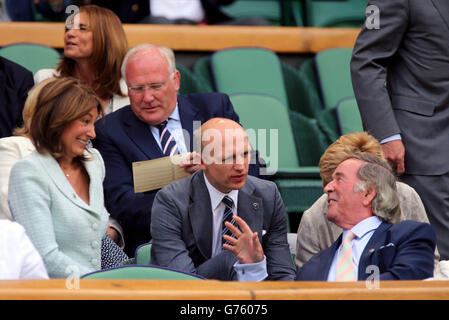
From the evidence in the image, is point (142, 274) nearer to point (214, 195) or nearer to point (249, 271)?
point (249, 271)

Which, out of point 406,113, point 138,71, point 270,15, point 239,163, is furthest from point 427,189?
point 270,15

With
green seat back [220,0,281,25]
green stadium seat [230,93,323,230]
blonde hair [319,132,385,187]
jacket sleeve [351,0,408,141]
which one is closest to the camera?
blonde hair [319,132,385,187]

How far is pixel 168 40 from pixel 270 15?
1273 mm

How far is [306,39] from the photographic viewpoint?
4.44 meters

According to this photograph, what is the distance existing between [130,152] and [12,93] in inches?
23.6

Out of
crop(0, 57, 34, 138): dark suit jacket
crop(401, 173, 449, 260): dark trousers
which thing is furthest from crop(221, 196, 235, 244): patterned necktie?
crop(0, 57, 34, 138): dark suit jacket

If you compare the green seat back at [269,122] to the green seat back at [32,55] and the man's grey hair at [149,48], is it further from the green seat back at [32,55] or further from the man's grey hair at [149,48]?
the green seat back at [32,55]

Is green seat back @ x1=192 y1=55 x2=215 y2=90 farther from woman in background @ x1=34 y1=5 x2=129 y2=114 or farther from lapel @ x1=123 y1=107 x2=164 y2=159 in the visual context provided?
lapel @ x1=123 y1=107 x2=164 y2=159

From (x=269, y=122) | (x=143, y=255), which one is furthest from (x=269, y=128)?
(x=143, y=255)

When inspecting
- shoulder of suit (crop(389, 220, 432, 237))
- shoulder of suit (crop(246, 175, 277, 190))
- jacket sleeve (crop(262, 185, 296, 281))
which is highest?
shoulder of suit (crop(246, 175, 277, 190))

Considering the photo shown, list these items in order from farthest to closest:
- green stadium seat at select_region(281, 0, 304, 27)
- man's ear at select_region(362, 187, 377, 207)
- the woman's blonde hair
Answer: green stadium seat at select_region(281, 0, 304, 27), the woman's blonde hair, man's ear at select_region(362, 187, 377, 207)

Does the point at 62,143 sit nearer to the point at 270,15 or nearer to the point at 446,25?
the point at 446,25

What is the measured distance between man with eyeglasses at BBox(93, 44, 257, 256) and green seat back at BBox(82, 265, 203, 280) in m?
1.04

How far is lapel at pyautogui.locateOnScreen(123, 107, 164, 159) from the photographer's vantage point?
9.68 ft
